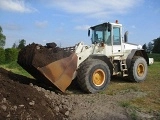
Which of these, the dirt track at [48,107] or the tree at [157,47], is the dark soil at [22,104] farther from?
the tree at [157,47]

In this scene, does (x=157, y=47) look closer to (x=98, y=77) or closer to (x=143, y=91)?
(x=143, y=91)

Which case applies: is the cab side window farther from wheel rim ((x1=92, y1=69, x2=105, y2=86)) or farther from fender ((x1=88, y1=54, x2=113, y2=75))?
wheel rim ((x1=92, y1=69, x2=105, y2=86))

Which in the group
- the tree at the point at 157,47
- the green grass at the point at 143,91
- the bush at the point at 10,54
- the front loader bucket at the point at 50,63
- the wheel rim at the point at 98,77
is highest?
the tree at the point at 157,47

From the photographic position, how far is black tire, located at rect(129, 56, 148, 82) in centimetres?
1194

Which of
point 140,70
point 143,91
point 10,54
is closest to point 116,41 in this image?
point 140,70

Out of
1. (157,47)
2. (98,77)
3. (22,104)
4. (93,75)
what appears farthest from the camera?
(157,47)

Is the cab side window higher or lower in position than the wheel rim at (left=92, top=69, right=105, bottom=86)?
higher

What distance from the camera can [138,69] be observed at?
12.4 meters

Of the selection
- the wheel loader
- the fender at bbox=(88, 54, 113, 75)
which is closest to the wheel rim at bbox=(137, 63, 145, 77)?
the wheel loader

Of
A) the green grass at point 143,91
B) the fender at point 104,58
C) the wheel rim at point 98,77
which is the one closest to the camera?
the green grass at point 143,91

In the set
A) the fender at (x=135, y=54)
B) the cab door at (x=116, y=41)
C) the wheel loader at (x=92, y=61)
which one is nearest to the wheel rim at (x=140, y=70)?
the wheel loader at (x=92, y=61)

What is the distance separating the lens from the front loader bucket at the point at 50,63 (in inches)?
331

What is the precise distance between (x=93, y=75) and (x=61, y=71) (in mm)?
1461

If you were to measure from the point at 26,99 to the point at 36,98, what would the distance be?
1.00ft
